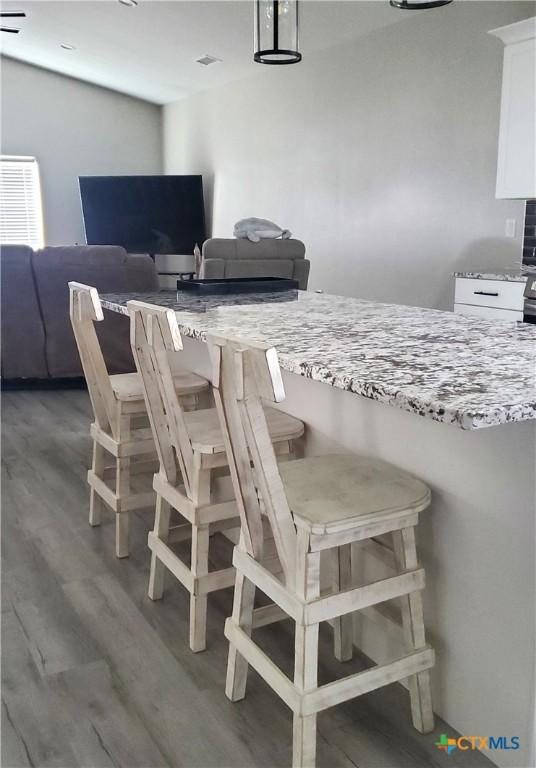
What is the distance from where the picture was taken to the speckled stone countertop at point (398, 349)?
3.43ft

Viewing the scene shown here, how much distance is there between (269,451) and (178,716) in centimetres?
80

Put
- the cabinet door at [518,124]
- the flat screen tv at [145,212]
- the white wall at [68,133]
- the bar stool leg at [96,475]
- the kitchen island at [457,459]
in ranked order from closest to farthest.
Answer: the kitchen island at [457,459] → the bar stool leg at [96,475] → the cabinet door at [518,124] → the flat screen tv at [145,212] → the white wall at [68,133]

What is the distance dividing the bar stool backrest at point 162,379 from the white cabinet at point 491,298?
2.39 metres

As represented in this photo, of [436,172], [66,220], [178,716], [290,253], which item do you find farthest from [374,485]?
[66,220]

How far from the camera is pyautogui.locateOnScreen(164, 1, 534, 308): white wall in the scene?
4.56 m

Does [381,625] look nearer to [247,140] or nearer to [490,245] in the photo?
[490,245]

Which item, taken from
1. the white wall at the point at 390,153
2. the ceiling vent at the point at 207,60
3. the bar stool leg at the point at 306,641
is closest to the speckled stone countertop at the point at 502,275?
the white wall at the point at 390,153

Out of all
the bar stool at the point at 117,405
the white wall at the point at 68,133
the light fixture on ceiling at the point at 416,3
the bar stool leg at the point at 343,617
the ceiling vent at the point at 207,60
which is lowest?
the bar stool leg at the point at 343,617

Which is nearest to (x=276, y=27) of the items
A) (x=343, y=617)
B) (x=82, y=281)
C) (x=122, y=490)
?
(x=122, y=490)

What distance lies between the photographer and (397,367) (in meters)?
1.28

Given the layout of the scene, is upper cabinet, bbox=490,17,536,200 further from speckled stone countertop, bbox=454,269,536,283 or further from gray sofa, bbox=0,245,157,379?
gray sofa, bbox=0,245,157,379

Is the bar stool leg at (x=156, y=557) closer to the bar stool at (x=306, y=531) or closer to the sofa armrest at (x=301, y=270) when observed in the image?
the bar stool at (x=306, y=531)

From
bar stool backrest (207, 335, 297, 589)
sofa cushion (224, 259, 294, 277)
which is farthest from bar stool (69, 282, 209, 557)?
sofa cushion (224, 259, 294, 277)

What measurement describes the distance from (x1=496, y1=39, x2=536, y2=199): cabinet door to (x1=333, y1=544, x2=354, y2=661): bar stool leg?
3.04 meters
